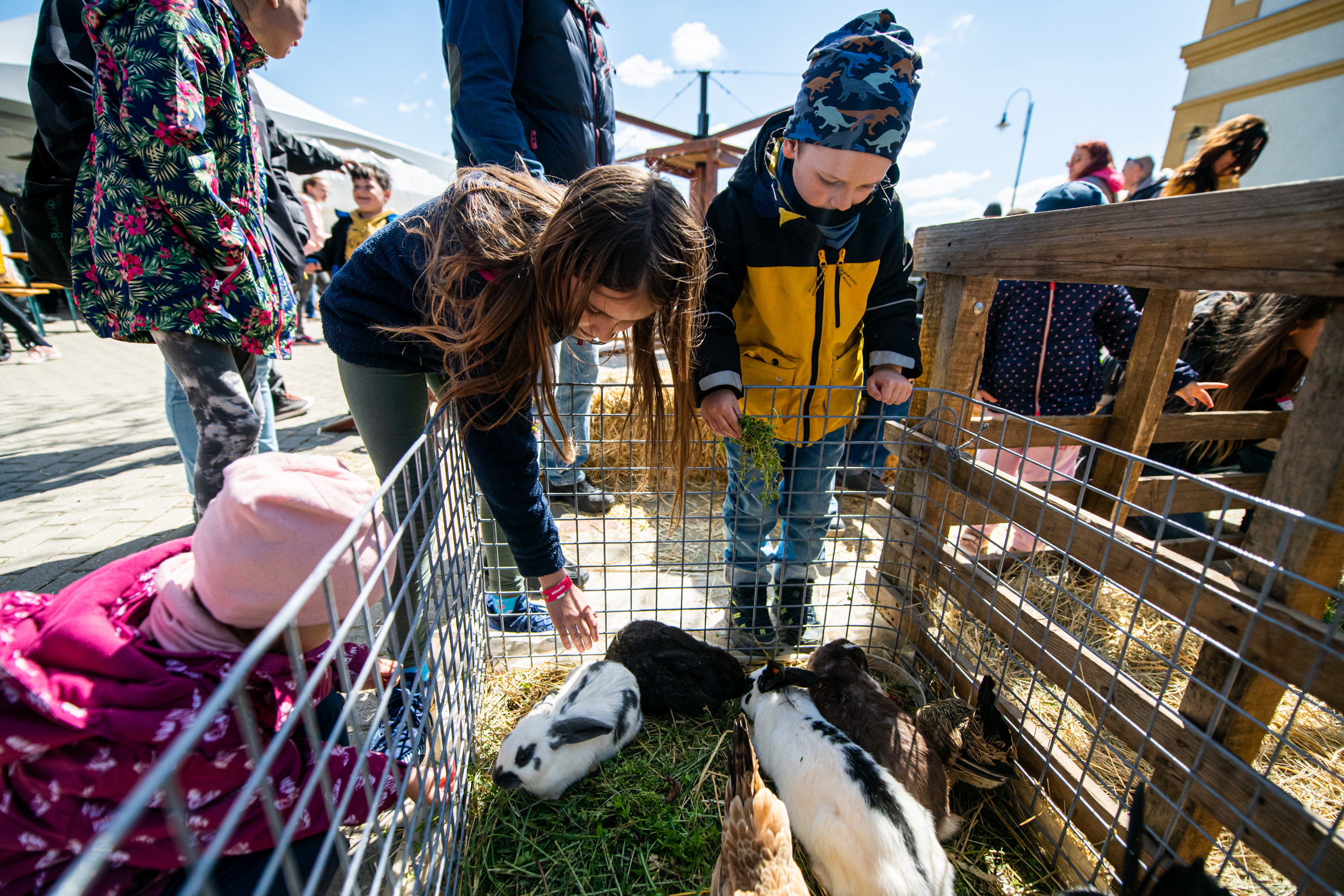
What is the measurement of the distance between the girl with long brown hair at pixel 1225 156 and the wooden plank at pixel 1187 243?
9.28ft

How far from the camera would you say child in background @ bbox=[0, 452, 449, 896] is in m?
1.07

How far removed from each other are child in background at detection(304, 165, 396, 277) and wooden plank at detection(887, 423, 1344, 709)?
17.9 feet

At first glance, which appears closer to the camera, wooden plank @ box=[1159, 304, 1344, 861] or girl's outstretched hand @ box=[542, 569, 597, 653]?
wooden plank @ box=[1159, 304, 1344, 861]

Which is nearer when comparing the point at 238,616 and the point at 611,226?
the point at 238,616

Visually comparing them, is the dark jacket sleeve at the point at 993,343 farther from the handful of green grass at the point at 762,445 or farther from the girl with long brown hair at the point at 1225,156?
the handful of green grass at the point at 762,445

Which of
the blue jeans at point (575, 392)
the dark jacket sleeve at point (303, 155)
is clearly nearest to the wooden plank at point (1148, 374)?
the blue jeans at point (575, 392)

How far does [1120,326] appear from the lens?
3479 millimetres

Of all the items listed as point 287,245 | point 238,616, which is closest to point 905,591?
point 238,616

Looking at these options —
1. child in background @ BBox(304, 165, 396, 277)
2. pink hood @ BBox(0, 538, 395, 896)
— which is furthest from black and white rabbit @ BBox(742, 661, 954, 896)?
child in background @ BBox(304, 165, 396, 277)

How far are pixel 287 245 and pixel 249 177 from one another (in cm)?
127

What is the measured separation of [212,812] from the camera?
1156mm

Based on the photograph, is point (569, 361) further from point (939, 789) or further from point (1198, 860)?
point (1198, 860)

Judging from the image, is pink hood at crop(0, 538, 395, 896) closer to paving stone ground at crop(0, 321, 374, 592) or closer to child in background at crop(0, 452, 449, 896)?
child in background at crop(0, 452, 449, 896)

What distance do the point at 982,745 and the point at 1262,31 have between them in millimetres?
17919
